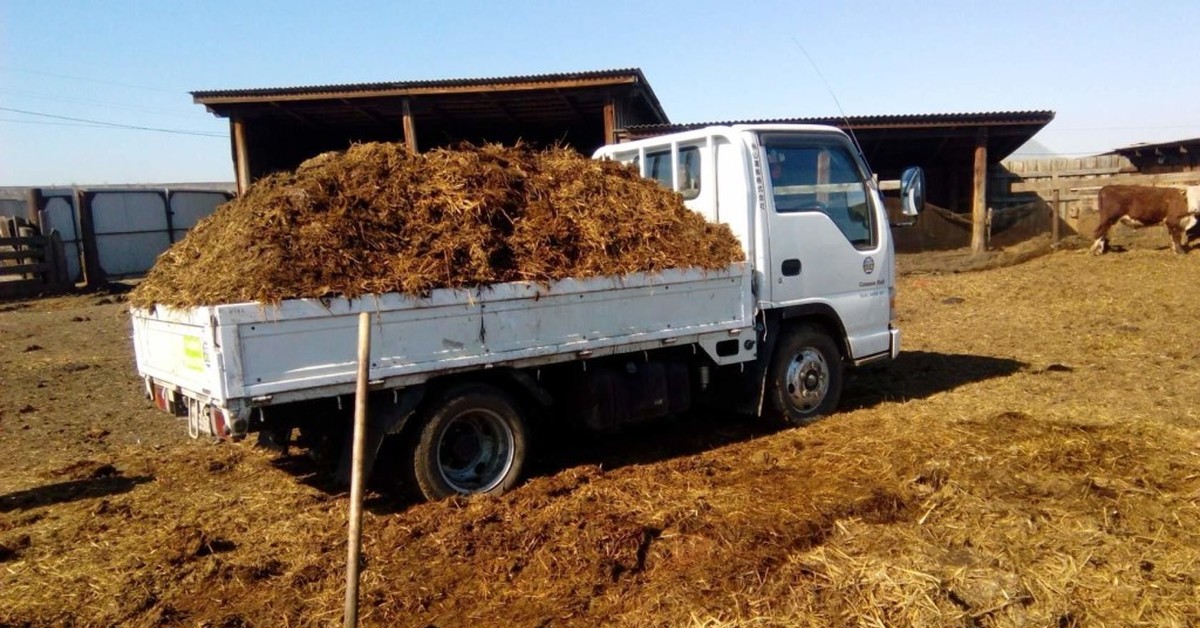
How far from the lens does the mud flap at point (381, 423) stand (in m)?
4.82

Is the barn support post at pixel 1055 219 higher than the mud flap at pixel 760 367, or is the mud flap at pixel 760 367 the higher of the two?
the barn support post at pixel 1055 219

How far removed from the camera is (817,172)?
6930mm

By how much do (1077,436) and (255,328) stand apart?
544cm

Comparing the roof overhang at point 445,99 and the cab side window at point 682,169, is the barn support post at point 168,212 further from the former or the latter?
the cab side window at point 682,169

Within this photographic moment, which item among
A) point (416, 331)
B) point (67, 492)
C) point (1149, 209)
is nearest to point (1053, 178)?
point (1149, 209)

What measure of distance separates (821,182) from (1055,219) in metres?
13.4

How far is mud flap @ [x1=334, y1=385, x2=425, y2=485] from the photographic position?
4.82 meters

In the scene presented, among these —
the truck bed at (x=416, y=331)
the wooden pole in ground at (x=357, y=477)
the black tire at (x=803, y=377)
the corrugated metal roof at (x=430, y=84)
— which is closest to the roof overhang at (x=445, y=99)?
the corrugated metal roof at (x=430, y=84)

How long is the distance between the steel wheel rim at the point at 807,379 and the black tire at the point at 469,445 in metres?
2.51

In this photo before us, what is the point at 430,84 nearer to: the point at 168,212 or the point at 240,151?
the point at 240,151

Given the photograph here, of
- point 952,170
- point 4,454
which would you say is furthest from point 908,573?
point 952,170

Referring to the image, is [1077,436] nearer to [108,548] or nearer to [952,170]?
[108,548]

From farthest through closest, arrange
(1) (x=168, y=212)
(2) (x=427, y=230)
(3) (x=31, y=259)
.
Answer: (1) (x=168, y=212) → (3) (x=31, y=259) → (2) (x=427, y=230)

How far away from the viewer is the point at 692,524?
178 inches
